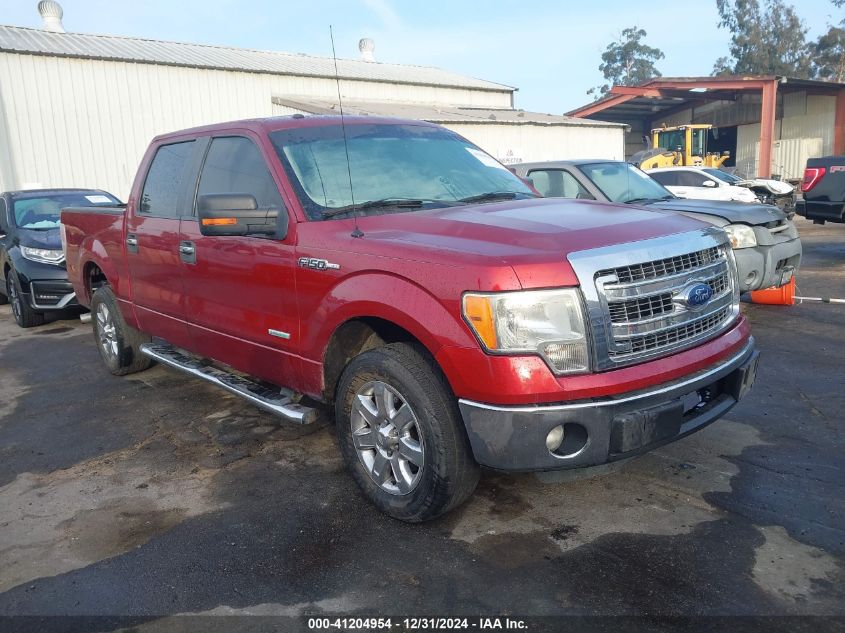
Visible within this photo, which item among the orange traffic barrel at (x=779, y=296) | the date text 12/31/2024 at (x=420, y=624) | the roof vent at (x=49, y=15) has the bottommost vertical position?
the date text 12/31/2024 at (x=420, y=624)

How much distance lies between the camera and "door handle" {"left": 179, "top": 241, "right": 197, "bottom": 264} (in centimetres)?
446

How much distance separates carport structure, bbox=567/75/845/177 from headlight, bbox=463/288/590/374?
26952 millimetres

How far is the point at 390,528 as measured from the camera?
3367mm

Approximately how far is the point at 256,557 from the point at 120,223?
3340 millimetres

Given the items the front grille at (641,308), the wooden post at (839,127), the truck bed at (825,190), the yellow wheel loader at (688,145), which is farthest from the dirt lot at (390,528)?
the wooden post at (839,127)

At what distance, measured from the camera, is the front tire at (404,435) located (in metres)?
3.06

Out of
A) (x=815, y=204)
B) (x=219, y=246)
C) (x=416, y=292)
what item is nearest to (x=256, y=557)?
(x=416, y=292)

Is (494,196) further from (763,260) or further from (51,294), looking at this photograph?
(51,294)

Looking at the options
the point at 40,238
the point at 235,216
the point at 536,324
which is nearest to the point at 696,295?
the point at 536,324

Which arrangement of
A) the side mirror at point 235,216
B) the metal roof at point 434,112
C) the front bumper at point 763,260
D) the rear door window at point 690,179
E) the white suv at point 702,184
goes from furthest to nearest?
the metal roof at point 434,112 < the rear door window at point 690,179 < the white suv at point 702,184 < the front bumper at point 763,260 < the side mirror at point 235,216

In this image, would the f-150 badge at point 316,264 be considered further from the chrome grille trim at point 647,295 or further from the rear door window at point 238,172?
the chrome grille trim at point 647,295

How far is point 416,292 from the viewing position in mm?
3057

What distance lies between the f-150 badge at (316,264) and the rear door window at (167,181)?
61.0 inches

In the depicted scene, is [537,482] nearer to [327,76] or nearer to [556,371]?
[556,371]
